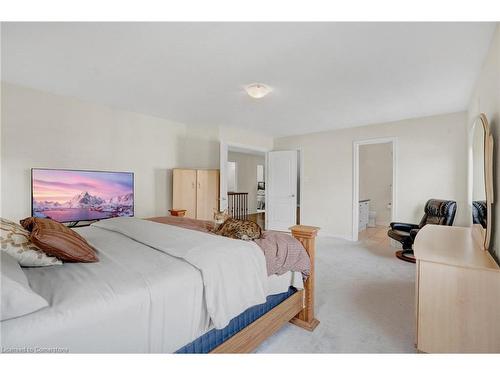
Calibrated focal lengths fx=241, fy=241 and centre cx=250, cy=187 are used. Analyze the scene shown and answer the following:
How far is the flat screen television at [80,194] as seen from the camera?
2914mm

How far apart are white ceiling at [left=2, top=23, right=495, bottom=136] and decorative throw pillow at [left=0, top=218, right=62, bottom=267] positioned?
57.6 inches

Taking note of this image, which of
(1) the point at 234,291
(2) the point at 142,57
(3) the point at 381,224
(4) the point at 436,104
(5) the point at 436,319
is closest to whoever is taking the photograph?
(1) the point at 234,291

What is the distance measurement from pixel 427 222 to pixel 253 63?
3461 millimetres

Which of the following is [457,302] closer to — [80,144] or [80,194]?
[80,194]

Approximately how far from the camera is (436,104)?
340 centimetres

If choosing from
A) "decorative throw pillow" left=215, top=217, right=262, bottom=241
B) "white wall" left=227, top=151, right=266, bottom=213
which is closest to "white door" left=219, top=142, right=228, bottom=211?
"decorative throw pillow" left=215, top=217, right=262, bottom=241

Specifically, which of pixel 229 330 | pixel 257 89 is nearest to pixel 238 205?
pixel 257 89

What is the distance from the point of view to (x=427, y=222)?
3660mm

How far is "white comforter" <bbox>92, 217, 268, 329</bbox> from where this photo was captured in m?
1.25

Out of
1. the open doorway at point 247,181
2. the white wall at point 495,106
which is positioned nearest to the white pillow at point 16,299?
the white wall at point 495,106

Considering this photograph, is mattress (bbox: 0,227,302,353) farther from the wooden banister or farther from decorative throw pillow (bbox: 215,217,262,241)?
the wooden banister

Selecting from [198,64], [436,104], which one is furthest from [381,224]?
[198,64]
